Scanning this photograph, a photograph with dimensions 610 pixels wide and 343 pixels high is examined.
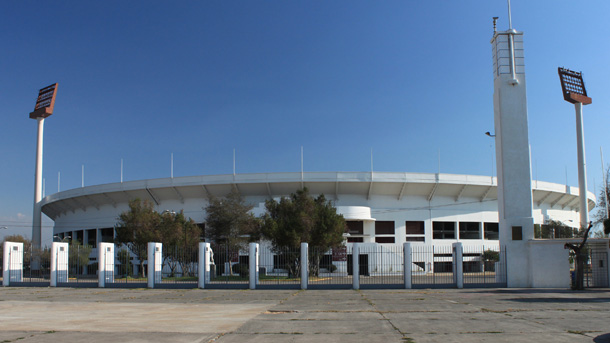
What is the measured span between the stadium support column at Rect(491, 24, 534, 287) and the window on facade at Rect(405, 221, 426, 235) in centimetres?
2585

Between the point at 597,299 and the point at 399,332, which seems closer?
the point at 399,332

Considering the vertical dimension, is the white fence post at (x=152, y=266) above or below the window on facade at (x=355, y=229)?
below

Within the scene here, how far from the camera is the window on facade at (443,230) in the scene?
54.0 metres

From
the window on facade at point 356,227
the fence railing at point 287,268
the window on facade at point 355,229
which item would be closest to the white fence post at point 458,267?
the fence railing at point 287,268

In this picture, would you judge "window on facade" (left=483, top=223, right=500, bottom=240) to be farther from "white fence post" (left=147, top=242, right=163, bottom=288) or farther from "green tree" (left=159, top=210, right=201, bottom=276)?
"white fence post" (left=147, top=242, right=163, bottom=288)

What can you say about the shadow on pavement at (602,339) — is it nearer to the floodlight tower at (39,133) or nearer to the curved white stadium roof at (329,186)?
the curved white stadium roof at (329,186)

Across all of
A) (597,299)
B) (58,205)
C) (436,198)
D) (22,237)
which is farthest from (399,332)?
(22,237)

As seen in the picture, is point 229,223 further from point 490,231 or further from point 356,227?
point 490,231

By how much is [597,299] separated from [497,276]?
7973 millimetres

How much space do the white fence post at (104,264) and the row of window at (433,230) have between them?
26.6 m

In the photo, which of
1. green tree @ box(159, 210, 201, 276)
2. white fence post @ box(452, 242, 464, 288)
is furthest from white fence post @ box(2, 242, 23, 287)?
white fence post @ box(452, 242, 464, 288)

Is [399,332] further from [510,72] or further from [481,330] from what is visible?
[510,72]

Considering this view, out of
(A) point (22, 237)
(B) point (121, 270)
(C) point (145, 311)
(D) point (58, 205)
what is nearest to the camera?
(C) point (145, 311)

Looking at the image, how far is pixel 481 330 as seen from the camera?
11414mm
